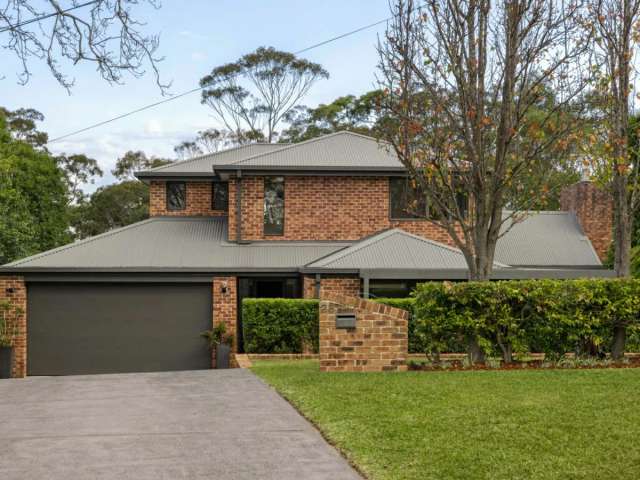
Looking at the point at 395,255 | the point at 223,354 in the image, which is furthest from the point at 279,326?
the point at 395,255

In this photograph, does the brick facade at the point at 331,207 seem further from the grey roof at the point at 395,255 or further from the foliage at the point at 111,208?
the foliage at the point at 111,208

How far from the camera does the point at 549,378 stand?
34.6 ft

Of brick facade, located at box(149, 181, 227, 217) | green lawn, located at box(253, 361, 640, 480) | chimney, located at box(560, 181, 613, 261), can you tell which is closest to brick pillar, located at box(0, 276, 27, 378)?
brick facade, located at box(149, 181, 227, 217)

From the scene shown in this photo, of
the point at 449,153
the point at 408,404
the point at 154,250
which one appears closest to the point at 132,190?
the point at 154,250

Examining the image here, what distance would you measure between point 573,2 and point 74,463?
33.4 ft

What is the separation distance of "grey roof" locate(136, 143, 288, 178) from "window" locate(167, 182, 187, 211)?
532mm

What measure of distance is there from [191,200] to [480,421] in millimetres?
18339

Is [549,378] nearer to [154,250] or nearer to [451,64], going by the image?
[451,64]

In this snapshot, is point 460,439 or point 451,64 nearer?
point 460,439

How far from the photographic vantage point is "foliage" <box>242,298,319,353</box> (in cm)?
1798

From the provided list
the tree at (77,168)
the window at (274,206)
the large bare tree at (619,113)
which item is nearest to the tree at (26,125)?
the tree at (77,168)

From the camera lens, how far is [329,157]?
2311 cm

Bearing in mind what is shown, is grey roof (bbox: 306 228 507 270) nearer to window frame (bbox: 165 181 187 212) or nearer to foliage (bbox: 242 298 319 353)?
foliage (bbox: 242 298 319 353)

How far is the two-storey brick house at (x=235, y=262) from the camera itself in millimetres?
20156
